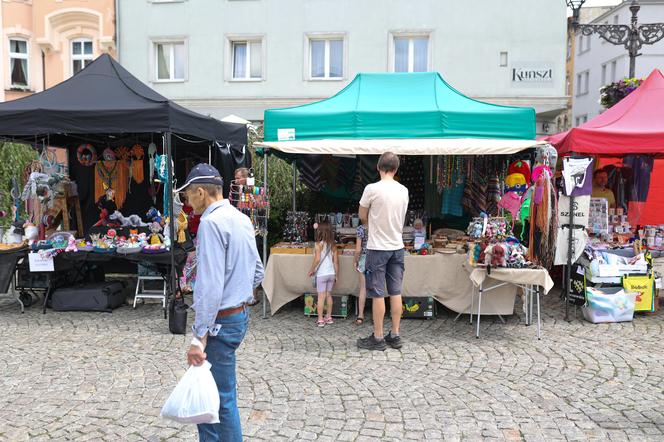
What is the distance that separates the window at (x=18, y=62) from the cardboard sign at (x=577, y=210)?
17.8 metres

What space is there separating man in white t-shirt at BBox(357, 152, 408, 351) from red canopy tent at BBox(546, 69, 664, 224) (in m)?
2.56

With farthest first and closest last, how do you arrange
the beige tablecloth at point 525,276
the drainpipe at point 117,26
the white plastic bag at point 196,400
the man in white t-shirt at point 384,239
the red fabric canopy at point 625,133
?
the drainpipe at point 117,26
the red fabric canopy at point 625,133
the beige tablecloth at point 525,276
the man in white t-shirt at point 384,239
the white plastic bag at point 196,400

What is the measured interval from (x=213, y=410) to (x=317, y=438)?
106 centimetres

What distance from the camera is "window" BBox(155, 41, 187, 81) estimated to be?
1745 cm

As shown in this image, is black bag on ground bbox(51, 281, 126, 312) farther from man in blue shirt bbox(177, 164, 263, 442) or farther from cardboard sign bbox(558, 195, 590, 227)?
cardboard sign bbox(558, 195, 590, 227)

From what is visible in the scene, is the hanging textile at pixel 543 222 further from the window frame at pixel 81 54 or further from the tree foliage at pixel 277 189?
the window frame at pixel 81 54

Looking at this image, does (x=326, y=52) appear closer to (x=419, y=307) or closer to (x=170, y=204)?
(x=170, y=204)

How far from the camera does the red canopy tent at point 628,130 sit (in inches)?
244

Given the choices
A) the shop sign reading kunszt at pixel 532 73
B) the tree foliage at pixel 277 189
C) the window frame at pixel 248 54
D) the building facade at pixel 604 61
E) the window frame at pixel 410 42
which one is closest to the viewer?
the tree foliage at pixel 277 189

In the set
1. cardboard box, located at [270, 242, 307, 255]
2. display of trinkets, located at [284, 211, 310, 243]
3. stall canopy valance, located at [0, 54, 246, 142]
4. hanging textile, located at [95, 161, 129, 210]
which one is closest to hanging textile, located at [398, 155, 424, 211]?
display of trinkets, located at [284, 211, 310, 243]

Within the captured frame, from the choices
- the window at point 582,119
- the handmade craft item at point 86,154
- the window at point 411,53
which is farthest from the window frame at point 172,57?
the window at point 582,119

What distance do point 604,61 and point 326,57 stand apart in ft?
71.9

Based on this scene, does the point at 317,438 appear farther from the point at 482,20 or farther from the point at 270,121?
the point at 482,20

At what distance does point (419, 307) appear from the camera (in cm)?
611
